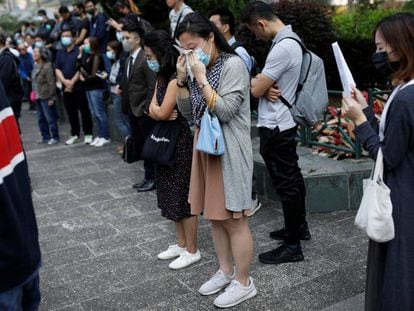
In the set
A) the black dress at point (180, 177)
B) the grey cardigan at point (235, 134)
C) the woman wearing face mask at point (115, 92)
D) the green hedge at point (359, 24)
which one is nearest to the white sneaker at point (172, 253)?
the black dress at point (180, 177)

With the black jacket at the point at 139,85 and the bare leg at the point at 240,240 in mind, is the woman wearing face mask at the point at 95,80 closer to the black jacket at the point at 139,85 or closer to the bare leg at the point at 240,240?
the black jacket at the point at 139,85

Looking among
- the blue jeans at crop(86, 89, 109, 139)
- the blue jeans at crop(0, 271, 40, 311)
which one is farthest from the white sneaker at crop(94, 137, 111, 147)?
the blue jeans at crop(0, 271, 40, 311)

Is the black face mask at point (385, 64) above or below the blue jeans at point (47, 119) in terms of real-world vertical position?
above

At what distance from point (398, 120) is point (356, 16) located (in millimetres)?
7428

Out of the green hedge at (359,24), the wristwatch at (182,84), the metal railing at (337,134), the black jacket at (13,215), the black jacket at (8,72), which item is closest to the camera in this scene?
the black jacket at (13,215)

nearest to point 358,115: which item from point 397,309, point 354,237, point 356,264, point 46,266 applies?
point 397,309

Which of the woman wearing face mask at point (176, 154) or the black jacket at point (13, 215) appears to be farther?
the woman wearing face mask at point (176, 154)

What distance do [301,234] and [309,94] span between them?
1.12 m

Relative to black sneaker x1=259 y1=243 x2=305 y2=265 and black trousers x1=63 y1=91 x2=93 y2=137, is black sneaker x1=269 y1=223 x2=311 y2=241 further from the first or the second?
black trousers x1=63 y1=91 x2=93 y2=137

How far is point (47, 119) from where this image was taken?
31.5ft

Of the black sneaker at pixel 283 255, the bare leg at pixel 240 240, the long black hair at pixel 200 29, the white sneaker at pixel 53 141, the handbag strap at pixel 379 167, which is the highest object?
the long black hair at pixel 200 29

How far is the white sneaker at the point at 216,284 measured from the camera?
12.1ft

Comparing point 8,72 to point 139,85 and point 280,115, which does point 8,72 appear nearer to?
point 139,85

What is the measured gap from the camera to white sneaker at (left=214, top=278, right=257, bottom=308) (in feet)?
11.5
